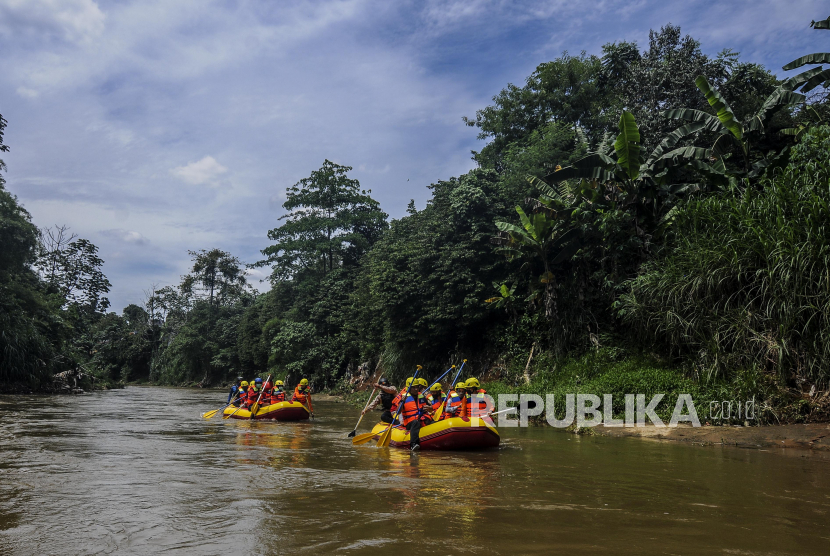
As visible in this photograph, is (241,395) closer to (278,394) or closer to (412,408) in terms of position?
(278,394)

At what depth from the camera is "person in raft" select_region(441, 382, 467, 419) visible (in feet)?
30.5

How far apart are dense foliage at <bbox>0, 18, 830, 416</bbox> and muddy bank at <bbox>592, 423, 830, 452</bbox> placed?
78 cm

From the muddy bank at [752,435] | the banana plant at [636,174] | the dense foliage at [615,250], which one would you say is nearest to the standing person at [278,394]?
the dense foliage at [615,250]

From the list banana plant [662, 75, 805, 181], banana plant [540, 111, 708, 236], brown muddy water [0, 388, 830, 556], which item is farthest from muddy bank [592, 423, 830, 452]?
banana plant [662, 75, 805, 181]

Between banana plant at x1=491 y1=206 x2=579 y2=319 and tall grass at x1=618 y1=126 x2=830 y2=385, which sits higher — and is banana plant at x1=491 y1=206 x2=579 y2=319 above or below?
above

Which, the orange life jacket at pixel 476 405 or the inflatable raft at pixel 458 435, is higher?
the orange life jacket at pixel 476 405

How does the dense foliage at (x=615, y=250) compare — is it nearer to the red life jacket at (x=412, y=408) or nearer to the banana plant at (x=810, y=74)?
the banana plant at (x=810, y=74)

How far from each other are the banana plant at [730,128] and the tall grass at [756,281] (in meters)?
0.99

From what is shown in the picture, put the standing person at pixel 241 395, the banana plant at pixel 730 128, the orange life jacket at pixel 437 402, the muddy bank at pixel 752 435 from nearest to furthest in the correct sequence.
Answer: the muddy bank at pixel 752 435 → the orange life jacket at pixel 437 402 → the banana plant at pixel 730 128 → the standing person at pixel 241 395

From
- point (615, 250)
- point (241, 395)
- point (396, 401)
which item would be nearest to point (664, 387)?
point (615, 250)

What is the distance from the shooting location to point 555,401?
13.2m

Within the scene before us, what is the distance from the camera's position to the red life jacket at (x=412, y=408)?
953cm

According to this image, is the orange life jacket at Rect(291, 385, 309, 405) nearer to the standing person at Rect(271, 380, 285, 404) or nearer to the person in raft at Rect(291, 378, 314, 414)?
the person in raft at Rect(291, 378, 314, 414)

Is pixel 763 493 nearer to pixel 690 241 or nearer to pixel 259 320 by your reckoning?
pixel 690 241
